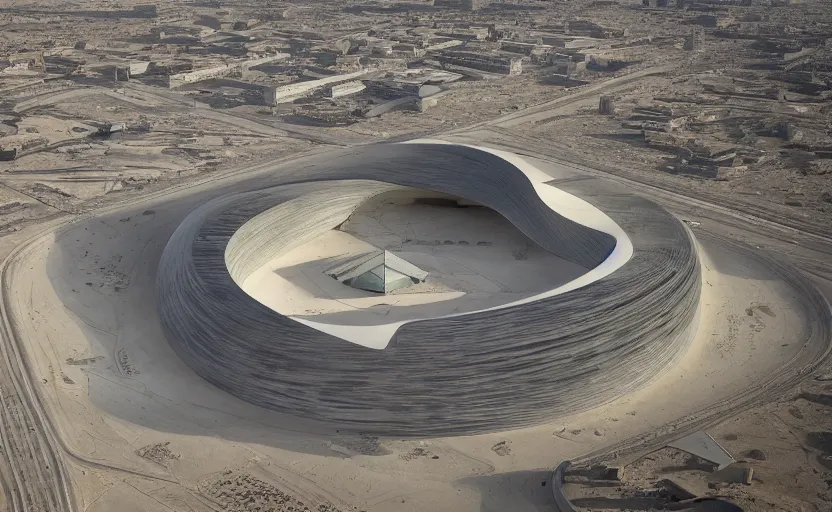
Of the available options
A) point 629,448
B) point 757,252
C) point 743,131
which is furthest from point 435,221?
point 743,131

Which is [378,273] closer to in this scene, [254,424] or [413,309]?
[413,309]

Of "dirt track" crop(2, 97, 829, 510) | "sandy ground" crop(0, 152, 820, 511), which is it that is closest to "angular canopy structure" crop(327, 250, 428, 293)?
"sandy ground" crop(0, 152, 820, 511)

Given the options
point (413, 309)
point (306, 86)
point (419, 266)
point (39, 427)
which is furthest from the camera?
point (306, 86)

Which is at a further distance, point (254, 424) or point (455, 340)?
point (254, 424)

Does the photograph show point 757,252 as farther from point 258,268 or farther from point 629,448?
point 258,268

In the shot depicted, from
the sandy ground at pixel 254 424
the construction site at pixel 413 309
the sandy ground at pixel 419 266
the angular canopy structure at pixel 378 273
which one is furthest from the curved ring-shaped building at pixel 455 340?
the angular canopy structure at pixel 378 273

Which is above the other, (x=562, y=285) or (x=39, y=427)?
(x=562, y=285)

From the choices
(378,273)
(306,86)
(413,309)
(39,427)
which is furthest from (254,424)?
(306,86)

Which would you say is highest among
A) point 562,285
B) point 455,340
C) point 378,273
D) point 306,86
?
point 306,86
